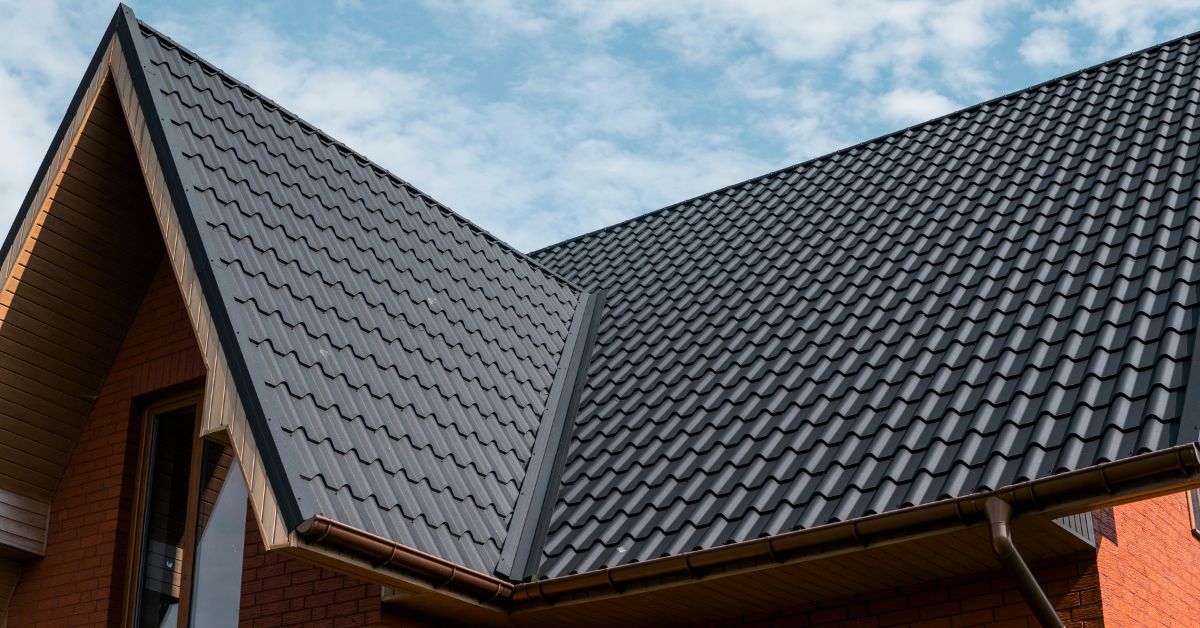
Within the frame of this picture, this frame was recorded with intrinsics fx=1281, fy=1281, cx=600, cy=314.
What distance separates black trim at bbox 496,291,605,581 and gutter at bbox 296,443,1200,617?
0.93ft

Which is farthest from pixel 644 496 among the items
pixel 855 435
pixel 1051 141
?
pixel 1051 141

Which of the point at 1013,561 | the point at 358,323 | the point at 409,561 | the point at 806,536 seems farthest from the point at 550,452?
the point at 1013,561

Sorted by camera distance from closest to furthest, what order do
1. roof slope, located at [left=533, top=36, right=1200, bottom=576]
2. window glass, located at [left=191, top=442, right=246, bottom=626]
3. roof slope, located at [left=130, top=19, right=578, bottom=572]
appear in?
roof slope, located at [left=533, top=36, right=1200, bottom=576] < roof slope, located at [left=130, top=19, right=578, bottom=572] < window glass, located at [left=191, top=442, right=246, bottom=626]

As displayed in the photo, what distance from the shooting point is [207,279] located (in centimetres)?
691

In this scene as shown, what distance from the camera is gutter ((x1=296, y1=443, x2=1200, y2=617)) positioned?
5242 mm

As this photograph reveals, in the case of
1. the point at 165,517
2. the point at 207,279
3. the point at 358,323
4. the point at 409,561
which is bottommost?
the point at 409,561

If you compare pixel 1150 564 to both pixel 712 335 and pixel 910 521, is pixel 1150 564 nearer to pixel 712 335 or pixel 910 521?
pixel 910 521

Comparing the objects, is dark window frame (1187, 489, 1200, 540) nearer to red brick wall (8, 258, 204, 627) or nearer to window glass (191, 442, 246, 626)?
window glass (191, 442, 246, 626)

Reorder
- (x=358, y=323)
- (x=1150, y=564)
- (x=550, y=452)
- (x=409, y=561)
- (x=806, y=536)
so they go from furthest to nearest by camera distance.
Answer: (x=550, y=452), (x=358, y=323), (x=1150, y=564), (x=409, y=561), (x=806, y=536)

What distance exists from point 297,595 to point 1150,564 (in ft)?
15.1

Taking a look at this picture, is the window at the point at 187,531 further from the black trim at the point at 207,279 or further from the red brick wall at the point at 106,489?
the black trim at the point at 207,279

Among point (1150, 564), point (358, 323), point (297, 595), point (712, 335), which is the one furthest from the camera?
point (712, 335)

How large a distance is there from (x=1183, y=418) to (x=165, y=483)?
601 cm

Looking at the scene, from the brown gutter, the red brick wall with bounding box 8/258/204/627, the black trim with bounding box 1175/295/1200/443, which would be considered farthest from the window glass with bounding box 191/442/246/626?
the black trim with bounding box 1175/295/1200/443
